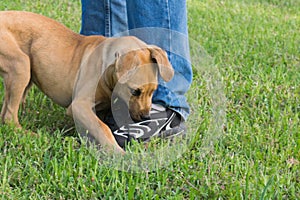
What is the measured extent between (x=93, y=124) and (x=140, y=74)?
16.9 inches

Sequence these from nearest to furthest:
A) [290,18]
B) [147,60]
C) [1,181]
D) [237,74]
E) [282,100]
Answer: [1,181] < [147,60] < [282,100] < [237,74] < [290,18]

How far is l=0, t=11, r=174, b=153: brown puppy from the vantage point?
10.5ft

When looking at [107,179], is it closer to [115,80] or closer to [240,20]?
[115,80]

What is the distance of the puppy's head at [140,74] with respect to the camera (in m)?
3.11

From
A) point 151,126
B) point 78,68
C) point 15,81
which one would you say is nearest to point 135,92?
point 151,126

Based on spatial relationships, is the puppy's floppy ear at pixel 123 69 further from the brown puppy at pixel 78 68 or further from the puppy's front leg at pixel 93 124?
the puppy's front leg at pixel 93 124

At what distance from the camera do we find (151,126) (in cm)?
348

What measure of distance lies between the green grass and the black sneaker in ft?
0.51

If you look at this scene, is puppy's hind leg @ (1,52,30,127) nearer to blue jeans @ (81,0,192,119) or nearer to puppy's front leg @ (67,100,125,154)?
puppy's front leg @ (67,100,125,154)

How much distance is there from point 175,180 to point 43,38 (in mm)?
1281

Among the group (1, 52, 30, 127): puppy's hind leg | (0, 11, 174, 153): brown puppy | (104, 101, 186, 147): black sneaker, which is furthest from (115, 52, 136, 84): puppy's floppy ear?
(1, 52, 30, 127): puppy's hind leg

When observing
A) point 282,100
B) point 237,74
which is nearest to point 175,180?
point 282,100

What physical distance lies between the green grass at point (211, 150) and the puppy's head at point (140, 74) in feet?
1.26

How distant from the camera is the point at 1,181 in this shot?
9.53 feet
